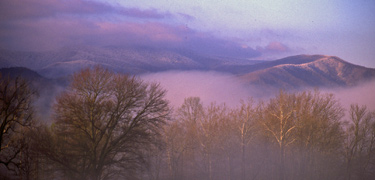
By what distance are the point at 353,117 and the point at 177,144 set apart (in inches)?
1098

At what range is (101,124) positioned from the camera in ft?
83.3

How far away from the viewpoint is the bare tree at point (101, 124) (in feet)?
78.5

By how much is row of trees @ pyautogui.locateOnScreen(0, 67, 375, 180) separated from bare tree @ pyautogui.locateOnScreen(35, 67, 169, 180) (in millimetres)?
79

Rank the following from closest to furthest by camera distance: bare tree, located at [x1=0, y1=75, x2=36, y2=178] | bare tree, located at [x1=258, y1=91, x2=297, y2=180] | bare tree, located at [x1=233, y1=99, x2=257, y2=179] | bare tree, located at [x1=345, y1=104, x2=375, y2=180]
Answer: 1. bare tree, located at [x1=0, y1=75, x2=36, y2=178]
2. bare tree, located at [x1=258, y1=91, x2=297, y2=180]
3. bare tree, located at [x1=233, y1=99, x2=257, y2=179]
4. bare tree, located at [x1=345, y1=104, x2=375, y2=180]

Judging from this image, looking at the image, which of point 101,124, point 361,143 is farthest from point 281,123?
point 101,124

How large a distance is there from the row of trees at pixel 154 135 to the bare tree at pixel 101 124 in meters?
0.08

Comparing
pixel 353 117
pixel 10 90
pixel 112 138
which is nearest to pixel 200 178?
pixel 353 117

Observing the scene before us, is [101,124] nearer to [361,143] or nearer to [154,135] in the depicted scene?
[154,135]

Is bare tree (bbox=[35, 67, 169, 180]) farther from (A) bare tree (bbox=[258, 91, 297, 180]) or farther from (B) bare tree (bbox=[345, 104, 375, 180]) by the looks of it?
(B) bare tree (bbox=[345, 104, 375, 180])

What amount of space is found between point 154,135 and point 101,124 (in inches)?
173

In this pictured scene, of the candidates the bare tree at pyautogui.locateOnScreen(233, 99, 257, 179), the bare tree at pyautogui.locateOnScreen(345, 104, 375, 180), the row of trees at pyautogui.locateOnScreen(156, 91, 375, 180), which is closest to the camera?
the row of trees at pyautogui.locateOnScreen(156, 91, 375, 180)

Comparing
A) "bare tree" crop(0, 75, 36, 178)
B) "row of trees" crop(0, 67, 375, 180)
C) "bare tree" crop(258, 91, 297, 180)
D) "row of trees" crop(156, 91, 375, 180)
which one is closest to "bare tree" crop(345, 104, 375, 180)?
"row of trees" crop(156, 91, 375, 180)

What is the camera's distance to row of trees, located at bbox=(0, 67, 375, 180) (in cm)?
2411

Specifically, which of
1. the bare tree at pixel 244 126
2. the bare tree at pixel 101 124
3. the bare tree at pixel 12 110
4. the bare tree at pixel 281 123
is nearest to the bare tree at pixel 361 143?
the bare tree at pixel 281 123
